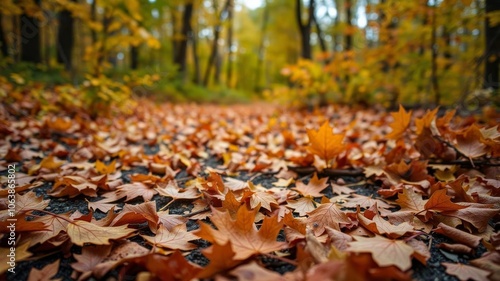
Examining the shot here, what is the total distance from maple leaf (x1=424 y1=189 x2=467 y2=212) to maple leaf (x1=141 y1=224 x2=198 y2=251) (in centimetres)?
91

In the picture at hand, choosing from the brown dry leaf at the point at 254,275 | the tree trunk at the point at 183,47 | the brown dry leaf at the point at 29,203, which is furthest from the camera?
the tree trunk at the point at 183,47

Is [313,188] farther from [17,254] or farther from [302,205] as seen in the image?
[17,254]

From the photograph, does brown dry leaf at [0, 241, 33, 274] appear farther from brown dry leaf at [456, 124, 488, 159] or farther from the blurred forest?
the blurred forest

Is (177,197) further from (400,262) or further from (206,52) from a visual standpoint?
(206,52)

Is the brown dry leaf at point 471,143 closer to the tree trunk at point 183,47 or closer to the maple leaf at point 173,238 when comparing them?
the maple leaf at point 173,238

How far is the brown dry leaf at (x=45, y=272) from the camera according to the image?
76 cm

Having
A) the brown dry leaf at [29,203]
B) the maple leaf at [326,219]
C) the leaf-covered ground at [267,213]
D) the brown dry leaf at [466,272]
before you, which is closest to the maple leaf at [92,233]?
the leaf-covered ground at [267,213]

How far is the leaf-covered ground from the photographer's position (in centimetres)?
77

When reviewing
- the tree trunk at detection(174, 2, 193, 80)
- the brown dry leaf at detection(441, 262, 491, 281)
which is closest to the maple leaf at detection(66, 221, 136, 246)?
the brown dry leaf at detection(441, 262, 491, 281)

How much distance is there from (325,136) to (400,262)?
0.86 metres

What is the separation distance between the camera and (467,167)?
1517 millimetres

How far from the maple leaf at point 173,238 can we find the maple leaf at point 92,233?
0.28 feet

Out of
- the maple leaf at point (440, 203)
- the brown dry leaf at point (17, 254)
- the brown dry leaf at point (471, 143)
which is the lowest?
the brown dry leaf at point (17, 254)

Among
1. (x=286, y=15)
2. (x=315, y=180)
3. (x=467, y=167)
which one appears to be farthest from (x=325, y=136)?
(x=286, y=15)
